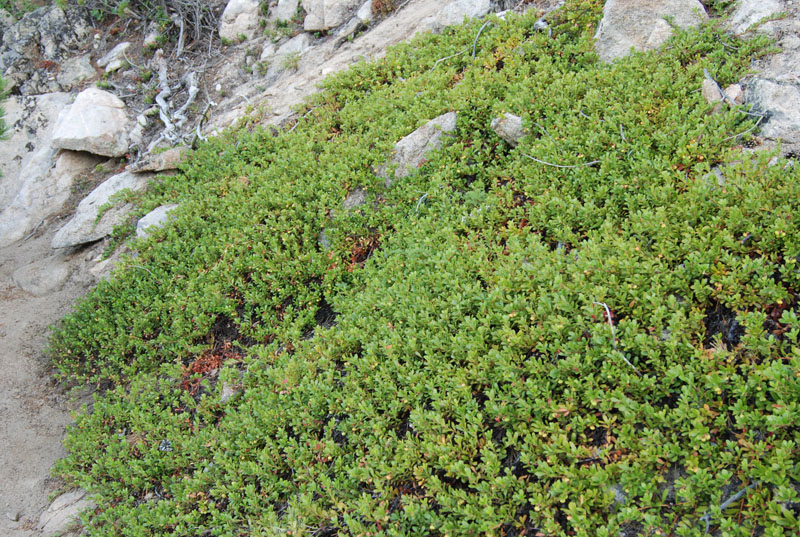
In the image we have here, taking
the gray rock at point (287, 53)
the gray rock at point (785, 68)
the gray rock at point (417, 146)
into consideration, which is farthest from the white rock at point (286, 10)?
the gray rock at point (785, 68)

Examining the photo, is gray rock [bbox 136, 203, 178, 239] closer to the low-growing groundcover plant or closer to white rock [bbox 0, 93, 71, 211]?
the low-growing groundcover plant

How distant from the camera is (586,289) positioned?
4484 millimetres

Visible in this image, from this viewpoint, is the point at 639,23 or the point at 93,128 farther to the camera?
the point at 93,128

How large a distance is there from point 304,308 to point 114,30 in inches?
598

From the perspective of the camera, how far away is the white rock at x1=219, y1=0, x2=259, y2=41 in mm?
15375

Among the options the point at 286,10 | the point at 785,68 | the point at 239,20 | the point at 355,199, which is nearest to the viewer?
the point at 785,68

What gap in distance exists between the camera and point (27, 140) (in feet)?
49.8

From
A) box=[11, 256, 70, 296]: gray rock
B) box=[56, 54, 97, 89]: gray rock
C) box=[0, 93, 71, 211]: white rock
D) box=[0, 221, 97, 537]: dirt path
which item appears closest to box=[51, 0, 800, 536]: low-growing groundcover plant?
box=[0, 221, 97, 537]: dirt path

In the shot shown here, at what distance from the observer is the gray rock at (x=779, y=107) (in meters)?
5.41

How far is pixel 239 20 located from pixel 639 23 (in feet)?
40.3

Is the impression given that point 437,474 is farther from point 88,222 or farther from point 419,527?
point 88,222

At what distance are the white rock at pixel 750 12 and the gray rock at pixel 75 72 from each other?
57.5 feet

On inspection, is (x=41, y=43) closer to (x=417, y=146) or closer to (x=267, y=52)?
(x=267, y=52)

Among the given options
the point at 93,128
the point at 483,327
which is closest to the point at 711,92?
the point at 483,327
